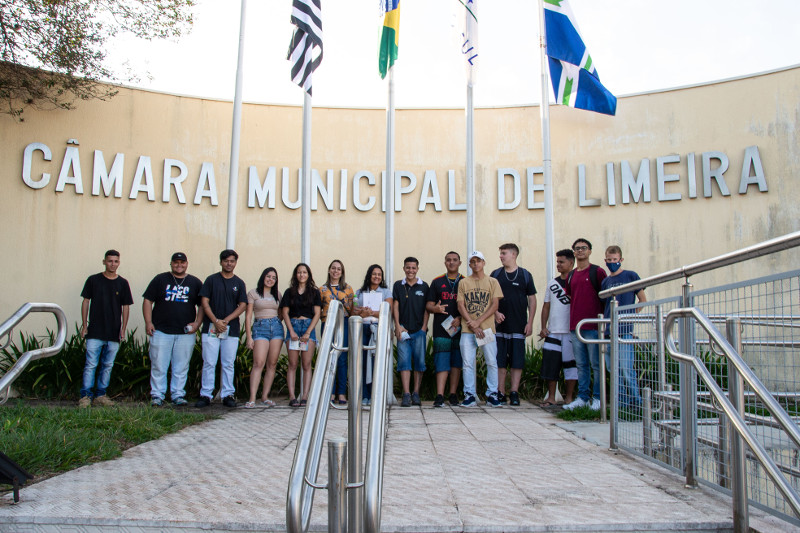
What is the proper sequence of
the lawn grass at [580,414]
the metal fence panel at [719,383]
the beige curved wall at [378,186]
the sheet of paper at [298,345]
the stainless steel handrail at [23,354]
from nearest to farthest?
A: 1. the metal fence panel at [719,383]
2. the stainless steel handrail at [23,354]
3. the lawn grass at [580,414]
4. the sheet of paper at [298,345]
5. the beige curved wall at [378,186]

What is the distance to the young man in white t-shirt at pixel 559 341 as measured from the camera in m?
6.46

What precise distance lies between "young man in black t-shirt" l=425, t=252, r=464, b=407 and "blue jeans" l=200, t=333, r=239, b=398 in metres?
2.27

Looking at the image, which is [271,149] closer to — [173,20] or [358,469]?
[173,20]

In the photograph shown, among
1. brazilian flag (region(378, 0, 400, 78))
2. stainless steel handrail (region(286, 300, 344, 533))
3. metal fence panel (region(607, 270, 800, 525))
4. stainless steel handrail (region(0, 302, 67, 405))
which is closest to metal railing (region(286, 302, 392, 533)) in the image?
stainless steel handrail (region(286, 300, 344, 533))

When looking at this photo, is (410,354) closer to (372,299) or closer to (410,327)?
(410,327)

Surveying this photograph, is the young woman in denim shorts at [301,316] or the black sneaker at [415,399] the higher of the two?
the young woman in denim shorts at [301,316]

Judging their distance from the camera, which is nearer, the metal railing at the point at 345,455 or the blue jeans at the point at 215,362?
the metal railing at the point at 345,455

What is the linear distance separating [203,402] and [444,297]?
114 inches

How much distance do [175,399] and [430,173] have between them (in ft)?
15.5

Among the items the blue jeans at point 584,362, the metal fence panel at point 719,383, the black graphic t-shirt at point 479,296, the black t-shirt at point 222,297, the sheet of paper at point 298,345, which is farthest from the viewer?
the black t-shirt at point 222,297

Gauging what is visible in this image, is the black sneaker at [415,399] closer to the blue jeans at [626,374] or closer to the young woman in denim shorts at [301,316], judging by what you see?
the young woman in denim shorts at [301,316]

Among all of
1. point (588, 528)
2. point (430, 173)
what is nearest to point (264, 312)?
point (430, 173)

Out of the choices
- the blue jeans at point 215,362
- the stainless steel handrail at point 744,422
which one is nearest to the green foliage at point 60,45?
the blue jeans at point 215,362

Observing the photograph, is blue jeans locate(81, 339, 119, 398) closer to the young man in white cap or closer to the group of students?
the group of students
